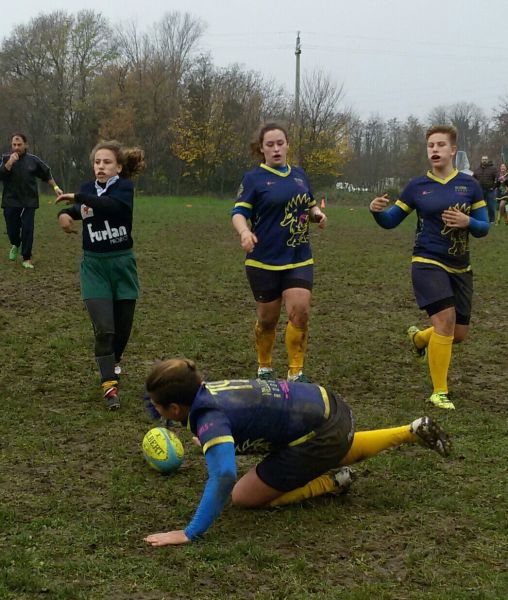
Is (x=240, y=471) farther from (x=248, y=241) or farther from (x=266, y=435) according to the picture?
(x=248, y=241)

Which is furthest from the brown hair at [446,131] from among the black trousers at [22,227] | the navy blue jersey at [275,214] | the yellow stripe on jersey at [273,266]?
the black trousers at [22,227]

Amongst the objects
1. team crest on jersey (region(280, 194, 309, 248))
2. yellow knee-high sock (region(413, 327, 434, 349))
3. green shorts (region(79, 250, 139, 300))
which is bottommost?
yellow knee-high sock (region(413, 327, 434, 349))

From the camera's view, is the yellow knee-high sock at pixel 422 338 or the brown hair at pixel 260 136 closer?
the brown hair at pixel 260 136

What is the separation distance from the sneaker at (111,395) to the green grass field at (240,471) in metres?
0.10

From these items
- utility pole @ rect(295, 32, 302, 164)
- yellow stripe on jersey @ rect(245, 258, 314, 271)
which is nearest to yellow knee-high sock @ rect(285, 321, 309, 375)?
yellow stripe on jersey @ rect(245, 258, 314, 271)

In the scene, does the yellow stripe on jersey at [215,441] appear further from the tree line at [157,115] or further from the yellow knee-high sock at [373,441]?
the tree line at [157,115]

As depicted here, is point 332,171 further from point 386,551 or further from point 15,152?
point 386,551

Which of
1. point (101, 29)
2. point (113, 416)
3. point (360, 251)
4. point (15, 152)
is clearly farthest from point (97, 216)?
point (101, 29)

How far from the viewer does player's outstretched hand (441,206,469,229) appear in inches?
238

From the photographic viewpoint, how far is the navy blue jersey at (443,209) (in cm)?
623

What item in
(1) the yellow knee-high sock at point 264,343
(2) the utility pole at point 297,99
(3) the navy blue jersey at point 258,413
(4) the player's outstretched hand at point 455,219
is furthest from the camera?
(2) the utility pole at point 297,99

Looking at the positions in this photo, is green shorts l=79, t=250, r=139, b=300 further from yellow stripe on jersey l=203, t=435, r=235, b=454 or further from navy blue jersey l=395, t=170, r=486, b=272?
yellow stripe on jersey l=203, t=435, r=235, b=454

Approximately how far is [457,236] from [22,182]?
8624 millimetres

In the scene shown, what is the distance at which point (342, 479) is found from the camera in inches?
176
